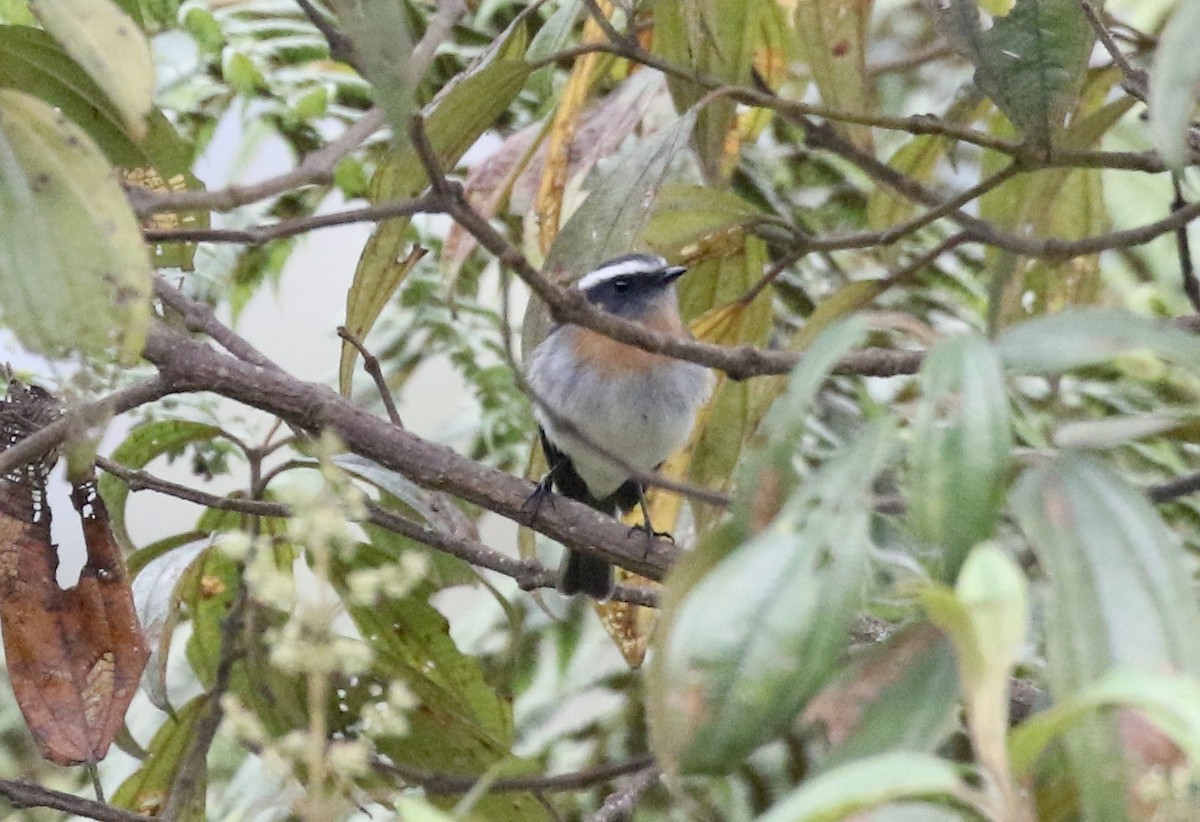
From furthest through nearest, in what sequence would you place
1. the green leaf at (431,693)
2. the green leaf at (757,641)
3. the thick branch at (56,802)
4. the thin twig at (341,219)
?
the green leaf at (431,693)
the thick branch at (56,802)
the thin twig at (341,219)
the green leaf at (757,641)

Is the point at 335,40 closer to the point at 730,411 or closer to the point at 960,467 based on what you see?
the point at 960,467

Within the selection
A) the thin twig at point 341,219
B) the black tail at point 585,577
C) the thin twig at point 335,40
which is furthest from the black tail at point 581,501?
the thin twig at point 335,40

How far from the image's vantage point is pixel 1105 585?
28.7 inches

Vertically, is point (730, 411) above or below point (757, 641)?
above

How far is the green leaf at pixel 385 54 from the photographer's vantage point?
0.81 meters

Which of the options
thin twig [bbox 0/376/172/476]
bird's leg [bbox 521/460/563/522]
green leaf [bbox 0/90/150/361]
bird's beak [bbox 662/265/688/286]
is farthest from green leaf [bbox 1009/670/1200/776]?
bird's beak [bbox 662/265/688/286]

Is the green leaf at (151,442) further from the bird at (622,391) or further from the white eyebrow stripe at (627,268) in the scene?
the white eyebrow stripe at (627,268)

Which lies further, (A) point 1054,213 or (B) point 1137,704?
(A) point 1054,213

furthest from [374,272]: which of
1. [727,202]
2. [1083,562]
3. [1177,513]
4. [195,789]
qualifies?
[1177,513]

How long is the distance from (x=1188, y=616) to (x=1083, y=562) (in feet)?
0.18

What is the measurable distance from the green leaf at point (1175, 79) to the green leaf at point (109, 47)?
22.9 inches

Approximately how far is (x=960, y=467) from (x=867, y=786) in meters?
0.21

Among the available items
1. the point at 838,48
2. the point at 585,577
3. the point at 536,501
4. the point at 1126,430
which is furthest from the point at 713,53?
the point at 1126,430

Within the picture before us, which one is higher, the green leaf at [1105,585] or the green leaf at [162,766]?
the green leaf at [162,766]
